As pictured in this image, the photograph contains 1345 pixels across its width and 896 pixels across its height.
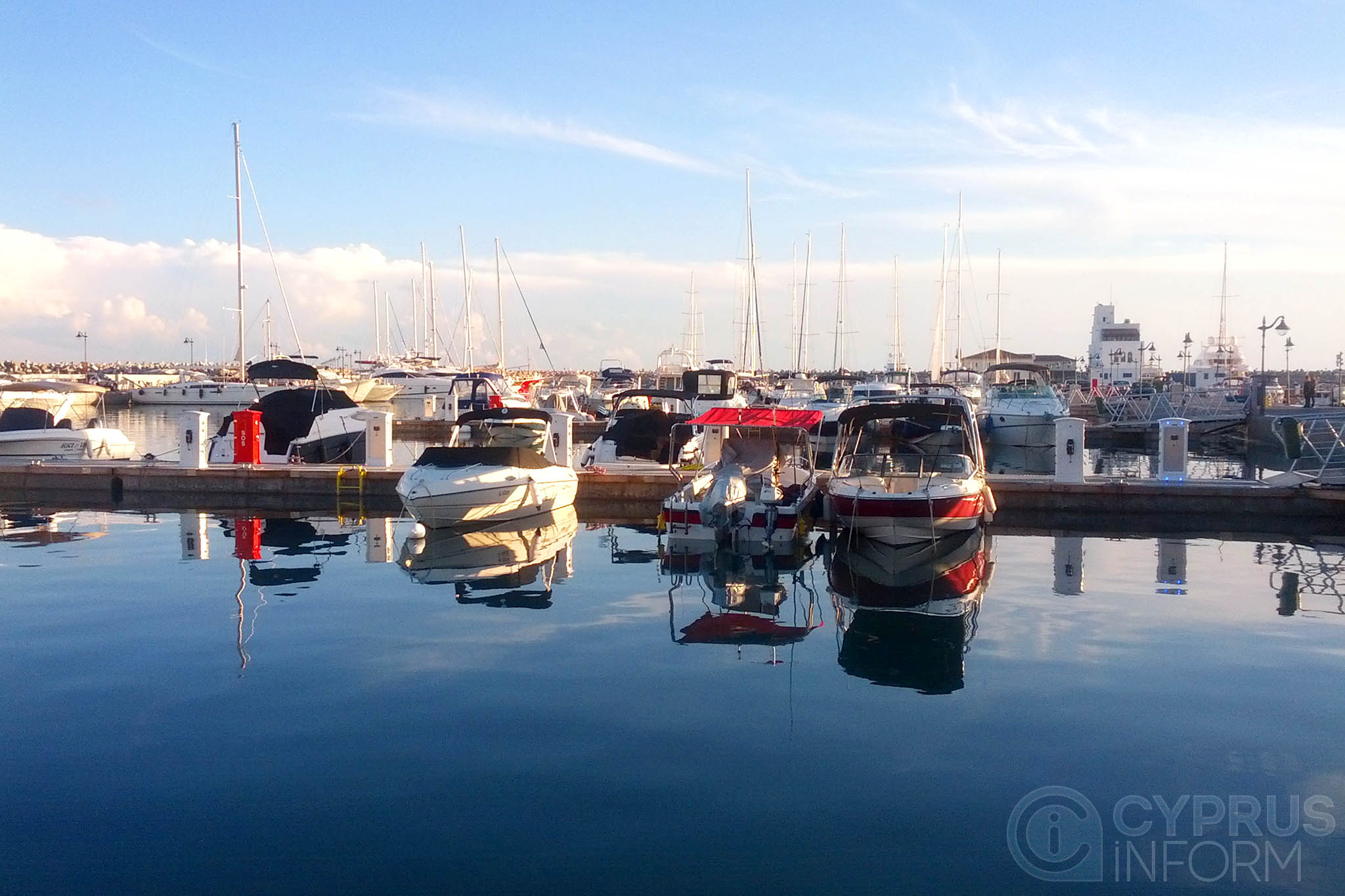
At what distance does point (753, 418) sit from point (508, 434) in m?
7.07

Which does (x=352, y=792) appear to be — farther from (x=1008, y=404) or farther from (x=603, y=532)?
(x=1008, y=404)

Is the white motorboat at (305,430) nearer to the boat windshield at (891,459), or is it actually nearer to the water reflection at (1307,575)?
the boat windshield at (891,459)

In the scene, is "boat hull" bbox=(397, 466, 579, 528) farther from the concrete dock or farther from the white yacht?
the concrete dock

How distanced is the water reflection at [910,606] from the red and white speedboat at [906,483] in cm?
59

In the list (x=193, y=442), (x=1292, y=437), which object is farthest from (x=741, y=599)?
(x=1292, y=437)

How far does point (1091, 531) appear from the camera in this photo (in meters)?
22.2

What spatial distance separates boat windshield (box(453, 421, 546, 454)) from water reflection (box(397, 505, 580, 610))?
207cm

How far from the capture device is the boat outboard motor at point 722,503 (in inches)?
754

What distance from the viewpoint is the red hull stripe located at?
18219 millimetres

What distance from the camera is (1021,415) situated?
137 ft

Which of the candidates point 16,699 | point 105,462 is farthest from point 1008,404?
point 16,699

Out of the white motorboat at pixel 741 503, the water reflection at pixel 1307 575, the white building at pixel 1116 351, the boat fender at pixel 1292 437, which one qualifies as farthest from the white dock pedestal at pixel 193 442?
the white building at pixel 1116 351

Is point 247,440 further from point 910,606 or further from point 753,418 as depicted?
point 910,606

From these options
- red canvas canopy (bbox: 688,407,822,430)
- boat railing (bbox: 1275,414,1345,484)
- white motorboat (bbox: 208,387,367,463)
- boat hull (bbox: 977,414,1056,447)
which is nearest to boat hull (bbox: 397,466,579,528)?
red canvas canopy (bbox: 688,407,822,430)
